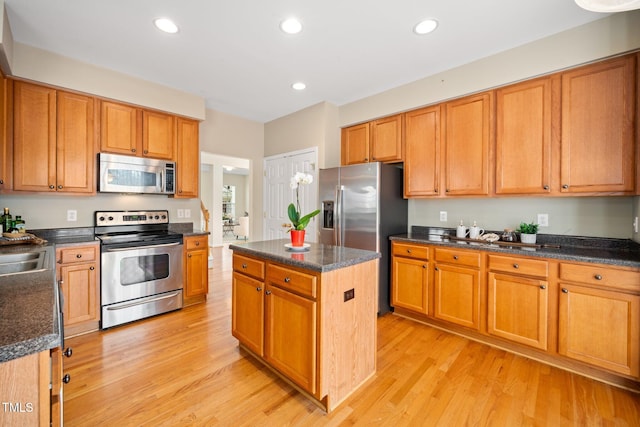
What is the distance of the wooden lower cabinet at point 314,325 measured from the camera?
1703 mm

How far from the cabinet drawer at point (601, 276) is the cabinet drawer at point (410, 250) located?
1078mm

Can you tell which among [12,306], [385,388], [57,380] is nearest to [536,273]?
[385,388]

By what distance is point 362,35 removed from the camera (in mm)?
2398

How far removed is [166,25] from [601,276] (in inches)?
147

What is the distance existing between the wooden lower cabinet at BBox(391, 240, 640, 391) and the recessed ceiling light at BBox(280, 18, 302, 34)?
7.43ft

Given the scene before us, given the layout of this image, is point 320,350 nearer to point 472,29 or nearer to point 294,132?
point 472,29

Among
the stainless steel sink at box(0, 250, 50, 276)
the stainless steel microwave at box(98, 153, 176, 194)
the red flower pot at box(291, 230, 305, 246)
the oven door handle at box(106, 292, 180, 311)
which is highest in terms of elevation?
the stainless steel microwave at box(98, 153, 176, 194)

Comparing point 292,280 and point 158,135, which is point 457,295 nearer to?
point 292,280

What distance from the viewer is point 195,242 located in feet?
11.4

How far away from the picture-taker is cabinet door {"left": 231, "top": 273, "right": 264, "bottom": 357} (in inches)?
83.0

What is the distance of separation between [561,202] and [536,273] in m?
0.85

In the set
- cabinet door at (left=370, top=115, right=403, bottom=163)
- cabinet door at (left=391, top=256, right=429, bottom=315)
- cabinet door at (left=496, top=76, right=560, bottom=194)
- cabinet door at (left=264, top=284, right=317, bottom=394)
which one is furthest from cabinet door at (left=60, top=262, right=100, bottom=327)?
cabinet door at (left=496, top=76, right=560, bottom=194)

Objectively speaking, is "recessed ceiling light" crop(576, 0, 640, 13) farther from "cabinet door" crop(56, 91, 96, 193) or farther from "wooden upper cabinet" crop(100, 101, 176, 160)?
"cabinet door" crop(56, 91, 96, 193)

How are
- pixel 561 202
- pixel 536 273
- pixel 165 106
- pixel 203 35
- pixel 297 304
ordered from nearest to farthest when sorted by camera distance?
pixel 297 304
pixel 536 273
pixel 203 35
pixel 561 202
pixel 165 106
